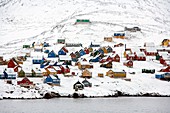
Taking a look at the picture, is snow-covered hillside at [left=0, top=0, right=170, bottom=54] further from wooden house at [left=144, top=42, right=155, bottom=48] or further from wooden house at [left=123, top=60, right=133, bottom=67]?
wooden house at [left=123, top=60, right=133, bottom=67]

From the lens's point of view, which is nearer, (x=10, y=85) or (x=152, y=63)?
(x=10, y=85)

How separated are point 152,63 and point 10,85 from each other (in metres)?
26.9

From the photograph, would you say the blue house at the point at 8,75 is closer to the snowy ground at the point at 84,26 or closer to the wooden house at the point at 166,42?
the snowy ground at the point at 84,26

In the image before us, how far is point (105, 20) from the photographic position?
12238cm

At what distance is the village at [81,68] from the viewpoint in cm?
7225

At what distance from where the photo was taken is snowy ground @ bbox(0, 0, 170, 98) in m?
106

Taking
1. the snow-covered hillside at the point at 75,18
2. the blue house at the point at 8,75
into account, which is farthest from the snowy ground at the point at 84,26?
the blue house at the point at 8,75

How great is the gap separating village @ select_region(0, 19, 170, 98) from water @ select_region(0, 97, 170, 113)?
9.71 ft

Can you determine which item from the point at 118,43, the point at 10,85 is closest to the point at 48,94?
the point at 10,85

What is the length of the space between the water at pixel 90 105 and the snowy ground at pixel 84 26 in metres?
9.08

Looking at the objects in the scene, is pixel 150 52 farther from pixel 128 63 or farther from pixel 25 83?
pixel 25 83

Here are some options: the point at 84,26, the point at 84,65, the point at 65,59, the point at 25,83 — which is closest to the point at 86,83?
the point at 25,83

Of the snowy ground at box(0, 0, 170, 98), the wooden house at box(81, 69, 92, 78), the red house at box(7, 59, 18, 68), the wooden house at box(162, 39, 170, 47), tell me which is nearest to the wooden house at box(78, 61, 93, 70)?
the snowy ground at box(0, 0, 170, 98)

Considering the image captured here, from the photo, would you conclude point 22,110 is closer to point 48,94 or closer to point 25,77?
point 48,94
